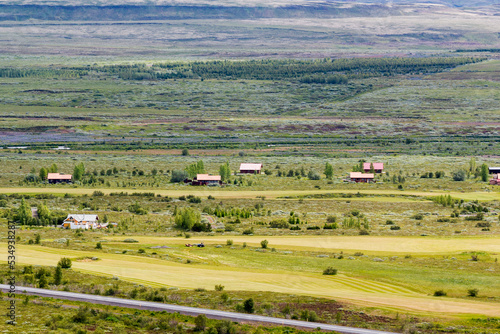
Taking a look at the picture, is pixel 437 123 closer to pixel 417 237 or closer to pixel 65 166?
pixel 65 166

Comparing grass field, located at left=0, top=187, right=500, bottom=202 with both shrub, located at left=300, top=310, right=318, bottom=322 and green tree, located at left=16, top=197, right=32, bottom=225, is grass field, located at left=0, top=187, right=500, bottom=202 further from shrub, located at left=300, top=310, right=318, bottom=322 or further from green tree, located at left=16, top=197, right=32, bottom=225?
shrub, located at left=300, top=310, right=318, bottom=322

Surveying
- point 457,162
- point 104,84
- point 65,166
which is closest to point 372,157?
point 457,162

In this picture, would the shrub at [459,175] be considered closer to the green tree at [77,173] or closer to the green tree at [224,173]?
the green tree at [224,173]

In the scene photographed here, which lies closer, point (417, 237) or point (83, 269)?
point (83, 269)

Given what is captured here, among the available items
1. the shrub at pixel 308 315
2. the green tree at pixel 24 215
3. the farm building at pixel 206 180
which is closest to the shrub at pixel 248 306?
the shrub at pixel 308 315

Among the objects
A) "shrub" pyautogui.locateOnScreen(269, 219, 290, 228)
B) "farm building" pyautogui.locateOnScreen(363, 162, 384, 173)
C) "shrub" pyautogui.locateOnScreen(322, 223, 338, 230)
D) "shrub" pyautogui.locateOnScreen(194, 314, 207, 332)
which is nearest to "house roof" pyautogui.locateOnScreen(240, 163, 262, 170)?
"farm building" pyautogui.locateOnScreen(363, 162, 384, 173)

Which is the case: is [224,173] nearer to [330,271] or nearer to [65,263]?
[330,271]

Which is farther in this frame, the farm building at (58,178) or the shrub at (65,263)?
the farm building at (58,178)
